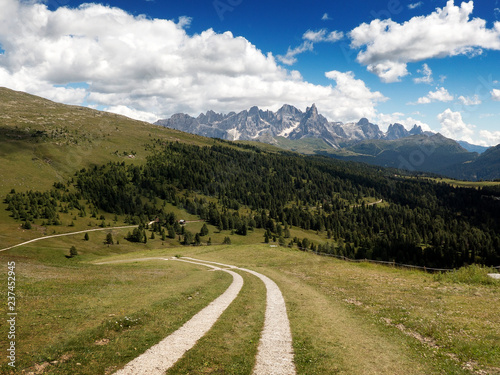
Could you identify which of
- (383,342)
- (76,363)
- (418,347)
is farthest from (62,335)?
(418,347)

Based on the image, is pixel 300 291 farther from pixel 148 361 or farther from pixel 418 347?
pixel 148 361

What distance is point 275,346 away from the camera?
13.9m

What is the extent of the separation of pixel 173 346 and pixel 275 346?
212 inches

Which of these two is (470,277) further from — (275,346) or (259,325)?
(275,346)

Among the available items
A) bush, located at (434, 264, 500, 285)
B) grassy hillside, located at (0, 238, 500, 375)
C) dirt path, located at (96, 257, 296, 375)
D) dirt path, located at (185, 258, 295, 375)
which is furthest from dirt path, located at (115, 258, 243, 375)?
bush, located at (434, 264, 500, 285)

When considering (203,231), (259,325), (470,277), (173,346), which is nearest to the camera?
(173,346)

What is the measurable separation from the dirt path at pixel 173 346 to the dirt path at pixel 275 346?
3.59 m

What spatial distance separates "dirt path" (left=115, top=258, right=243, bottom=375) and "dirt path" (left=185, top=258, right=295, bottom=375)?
359 cm

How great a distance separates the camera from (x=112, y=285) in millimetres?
25703

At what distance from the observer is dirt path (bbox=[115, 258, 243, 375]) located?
10.4 m

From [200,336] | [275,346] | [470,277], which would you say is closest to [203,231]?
[470,277]

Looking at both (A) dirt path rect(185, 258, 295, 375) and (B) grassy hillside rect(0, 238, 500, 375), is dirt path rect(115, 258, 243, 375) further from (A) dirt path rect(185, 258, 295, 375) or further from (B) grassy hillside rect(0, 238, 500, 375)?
(A) dirt path rect(185, 258, 295, 375)

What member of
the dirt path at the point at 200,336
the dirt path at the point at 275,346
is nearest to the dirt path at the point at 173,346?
the dirt path at the point at 200,336

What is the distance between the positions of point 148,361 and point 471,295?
1126 inches
